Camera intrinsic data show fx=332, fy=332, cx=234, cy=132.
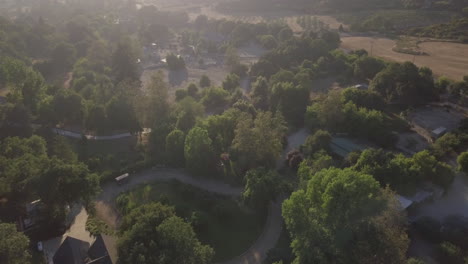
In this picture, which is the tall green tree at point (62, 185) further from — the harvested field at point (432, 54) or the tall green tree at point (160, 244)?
the harvested field at point (432, 54)

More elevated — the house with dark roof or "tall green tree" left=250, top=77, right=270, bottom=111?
"tall green tree" left=250, top=77, right=270, bottom=111

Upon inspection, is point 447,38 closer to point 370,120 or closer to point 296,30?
point 296,30

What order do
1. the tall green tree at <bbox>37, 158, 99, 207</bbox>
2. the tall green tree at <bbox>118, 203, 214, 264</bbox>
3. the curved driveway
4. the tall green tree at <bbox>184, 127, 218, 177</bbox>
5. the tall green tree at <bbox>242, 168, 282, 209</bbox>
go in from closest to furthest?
the tall green tree at <bbox>118, 203, 214, 264</bbox>
the curved driveway
the tall green tree at <bbox>37, 158, 99, 207</bbox>
the tall green tree at <bbox>242, 168, 282, 209</bbox>
the tall green tree at <bbox>184, 127, 218, 177</bbox>

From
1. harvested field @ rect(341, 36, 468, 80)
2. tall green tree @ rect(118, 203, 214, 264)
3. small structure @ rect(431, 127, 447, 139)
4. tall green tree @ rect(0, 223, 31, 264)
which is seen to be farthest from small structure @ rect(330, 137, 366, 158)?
harvested field @ rect(341, 36, 468, 80)

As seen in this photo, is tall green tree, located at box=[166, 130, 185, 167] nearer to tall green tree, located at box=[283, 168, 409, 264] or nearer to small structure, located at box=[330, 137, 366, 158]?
tall green tree, located at box=[283, 168, 409, 264]

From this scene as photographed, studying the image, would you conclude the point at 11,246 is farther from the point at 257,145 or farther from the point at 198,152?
the point at 257,145

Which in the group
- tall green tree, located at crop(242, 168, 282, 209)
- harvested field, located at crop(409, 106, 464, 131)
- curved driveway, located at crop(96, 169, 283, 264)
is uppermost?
tall green tree, located at crop(242, 168, 282, 209)

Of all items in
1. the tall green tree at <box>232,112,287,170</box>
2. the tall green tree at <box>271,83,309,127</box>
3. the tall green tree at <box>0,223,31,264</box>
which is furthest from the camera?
the tall green tree at <box>271,83,309,127</box>
